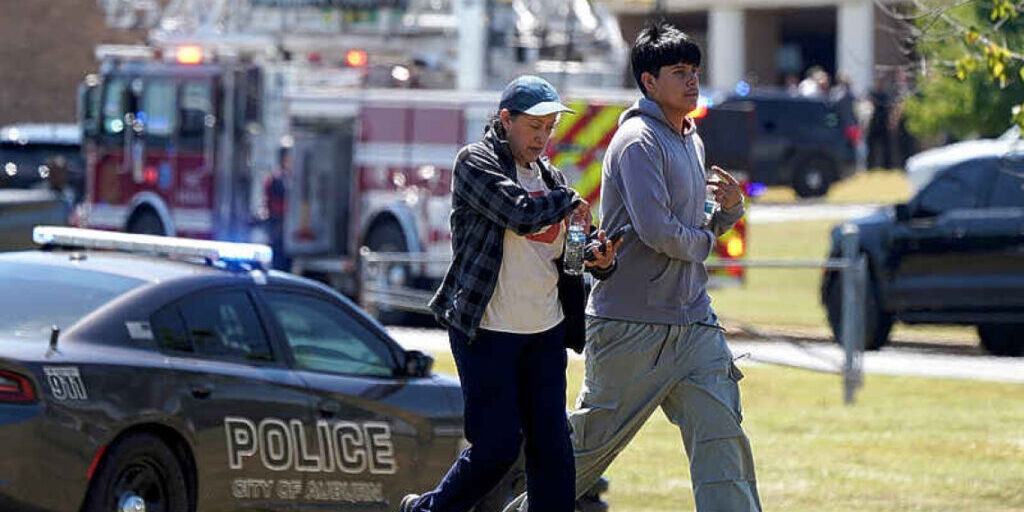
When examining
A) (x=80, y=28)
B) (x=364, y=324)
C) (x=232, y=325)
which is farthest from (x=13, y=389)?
(x=80, y=28)

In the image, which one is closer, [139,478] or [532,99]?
[532,99]

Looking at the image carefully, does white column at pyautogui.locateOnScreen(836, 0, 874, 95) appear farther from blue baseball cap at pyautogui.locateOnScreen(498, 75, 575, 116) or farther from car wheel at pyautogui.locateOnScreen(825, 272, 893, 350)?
blue baseball cap at pyautogui.locateOnScreen(498, 75, 575, 116)

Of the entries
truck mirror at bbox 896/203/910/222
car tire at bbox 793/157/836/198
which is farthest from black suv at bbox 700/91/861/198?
truck mirror at bbox 896/203/910/222

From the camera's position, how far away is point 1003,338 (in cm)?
1981

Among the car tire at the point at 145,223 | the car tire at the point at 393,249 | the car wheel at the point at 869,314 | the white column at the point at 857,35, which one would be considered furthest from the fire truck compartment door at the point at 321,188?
the white column at the point at 857,35

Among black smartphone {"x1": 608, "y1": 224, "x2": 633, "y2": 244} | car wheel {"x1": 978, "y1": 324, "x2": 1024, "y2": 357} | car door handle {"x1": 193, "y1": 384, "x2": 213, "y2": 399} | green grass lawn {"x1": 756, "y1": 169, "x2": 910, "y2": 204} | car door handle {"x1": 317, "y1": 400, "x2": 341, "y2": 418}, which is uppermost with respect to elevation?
black smartphone {"x1": 608, "y1": 224, "x2": 633, "y2": 244}

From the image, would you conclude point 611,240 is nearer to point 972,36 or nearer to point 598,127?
point 972,36

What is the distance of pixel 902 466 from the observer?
1180cm

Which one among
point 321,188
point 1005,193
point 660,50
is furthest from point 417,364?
point 321,188

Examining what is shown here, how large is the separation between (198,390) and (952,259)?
11.4 meters

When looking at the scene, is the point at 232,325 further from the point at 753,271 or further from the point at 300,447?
the point at 753,271

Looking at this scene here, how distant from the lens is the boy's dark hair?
7.43 m

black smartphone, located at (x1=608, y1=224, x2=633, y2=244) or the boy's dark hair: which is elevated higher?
the boy's dark hair

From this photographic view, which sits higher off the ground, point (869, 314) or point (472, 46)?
point (472, 46)
